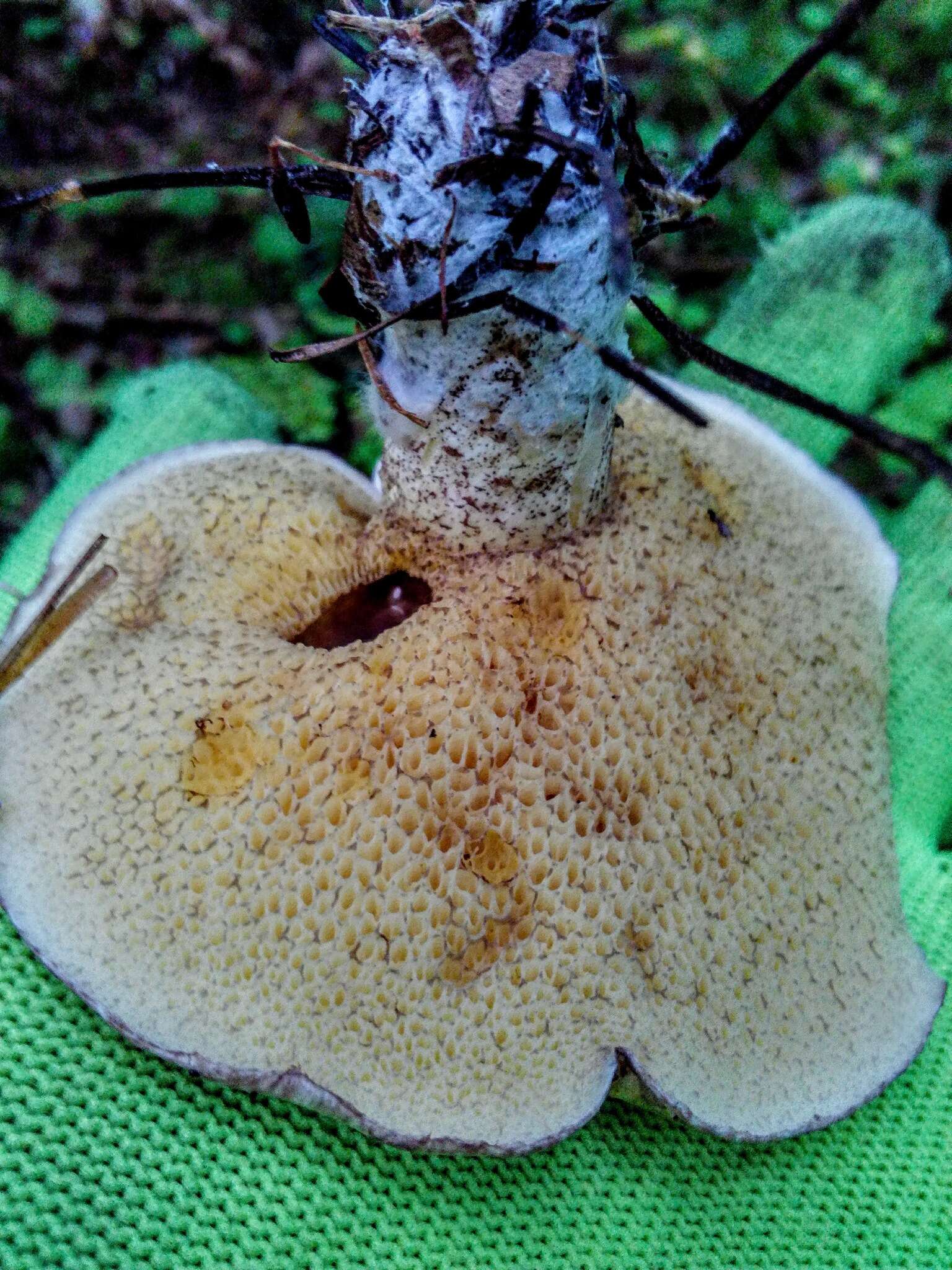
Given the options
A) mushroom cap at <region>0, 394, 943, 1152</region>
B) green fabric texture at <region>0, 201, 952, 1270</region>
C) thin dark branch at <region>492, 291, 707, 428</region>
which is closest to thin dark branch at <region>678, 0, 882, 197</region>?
thin dark branch at <region>492, 291, 707, 428</region>

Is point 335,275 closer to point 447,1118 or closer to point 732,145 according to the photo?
point 732,145

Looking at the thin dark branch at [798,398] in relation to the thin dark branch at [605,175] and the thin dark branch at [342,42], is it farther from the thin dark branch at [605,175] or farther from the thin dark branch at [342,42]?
the thin dark branch at [342,42]

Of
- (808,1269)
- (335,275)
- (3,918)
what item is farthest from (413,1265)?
(335,275)

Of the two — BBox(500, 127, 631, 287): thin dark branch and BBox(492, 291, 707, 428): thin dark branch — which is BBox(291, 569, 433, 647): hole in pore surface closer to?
BBox(492, 291, 707, 428): thin dark branch

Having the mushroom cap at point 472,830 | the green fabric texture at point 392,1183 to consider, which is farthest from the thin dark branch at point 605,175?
the green fabric texture at point 392,1183

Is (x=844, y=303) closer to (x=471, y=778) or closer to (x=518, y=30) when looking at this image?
(x=518, y=30)

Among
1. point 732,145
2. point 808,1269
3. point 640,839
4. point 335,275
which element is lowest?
point 808,1269

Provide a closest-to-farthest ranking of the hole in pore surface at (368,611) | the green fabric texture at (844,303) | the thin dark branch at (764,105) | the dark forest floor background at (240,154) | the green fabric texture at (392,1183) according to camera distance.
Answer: the thin dark branch at (764,105) → the green fabric texture at (392,1183) → the hole in pore surface at (368,611) → the green fabric texture at (844,303) → the dark forest floor background at (240,154)
